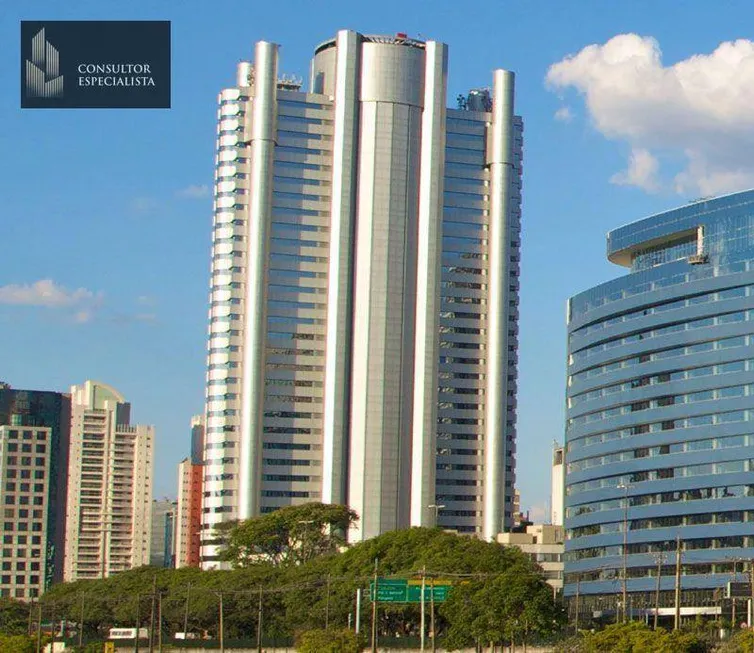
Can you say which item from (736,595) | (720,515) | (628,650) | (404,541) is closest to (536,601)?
(628,650)

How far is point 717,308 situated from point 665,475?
21.3m

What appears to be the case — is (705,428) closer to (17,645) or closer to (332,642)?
(332,642)

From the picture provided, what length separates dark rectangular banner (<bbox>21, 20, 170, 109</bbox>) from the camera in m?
96.1

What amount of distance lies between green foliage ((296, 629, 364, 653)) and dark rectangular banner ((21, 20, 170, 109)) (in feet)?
197

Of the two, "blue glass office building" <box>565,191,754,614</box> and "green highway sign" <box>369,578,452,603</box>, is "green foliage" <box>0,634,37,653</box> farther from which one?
"blue glass office building" <box>565,191,754,614</box>

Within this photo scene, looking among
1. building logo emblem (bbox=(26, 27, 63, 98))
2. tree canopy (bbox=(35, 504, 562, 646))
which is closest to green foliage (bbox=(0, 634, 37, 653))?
tree canopy (bbox=(35, 504, 562, 646))

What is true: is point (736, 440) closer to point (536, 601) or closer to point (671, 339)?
point (671, 339)

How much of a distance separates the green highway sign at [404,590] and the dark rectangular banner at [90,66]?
195 ft

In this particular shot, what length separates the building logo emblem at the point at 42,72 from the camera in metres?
96.4

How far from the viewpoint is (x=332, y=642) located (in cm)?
13975

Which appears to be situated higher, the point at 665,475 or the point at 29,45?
the point at 29,45

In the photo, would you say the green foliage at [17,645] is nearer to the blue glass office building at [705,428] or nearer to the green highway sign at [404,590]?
the green highway sign at [404,590]

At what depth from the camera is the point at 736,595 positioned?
534 feet

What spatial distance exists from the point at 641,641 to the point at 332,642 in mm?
34716
